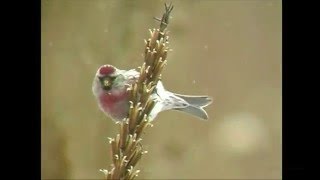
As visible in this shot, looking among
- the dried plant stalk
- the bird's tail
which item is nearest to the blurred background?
the bird's tail

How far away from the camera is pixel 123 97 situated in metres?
0.82

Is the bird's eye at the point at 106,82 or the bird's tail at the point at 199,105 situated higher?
the bird's eye at the point at 106,82

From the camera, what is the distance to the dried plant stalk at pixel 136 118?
0.75 m

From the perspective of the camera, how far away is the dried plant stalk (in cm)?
75

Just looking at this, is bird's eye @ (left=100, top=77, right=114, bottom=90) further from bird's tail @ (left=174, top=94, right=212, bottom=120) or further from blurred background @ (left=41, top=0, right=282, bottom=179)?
bird's tail @ (left=174, top=94, right=212, bottom=120)

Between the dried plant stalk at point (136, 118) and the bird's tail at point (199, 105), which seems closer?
the dried plant stalk at point (136, 118)

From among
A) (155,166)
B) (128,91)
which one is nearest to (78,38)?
(128,91)

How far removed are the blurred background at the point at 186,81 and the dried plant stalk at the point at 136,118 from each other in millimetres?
120

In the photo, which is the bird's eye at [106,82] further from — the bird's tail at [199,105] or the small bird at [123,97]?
the bird's tail at [199,105]

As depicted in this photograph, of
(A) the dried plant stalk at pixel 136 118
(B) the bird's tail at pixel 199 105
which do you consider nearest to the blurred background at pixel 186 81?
(B) the bird's tail at pixel 199 105

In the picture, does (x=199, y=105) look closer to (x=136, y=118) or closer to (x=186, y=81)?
(x=186, y=81)

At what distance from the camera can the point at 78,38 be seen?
923 millimetres

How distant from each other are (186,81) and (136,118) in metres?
0.19
